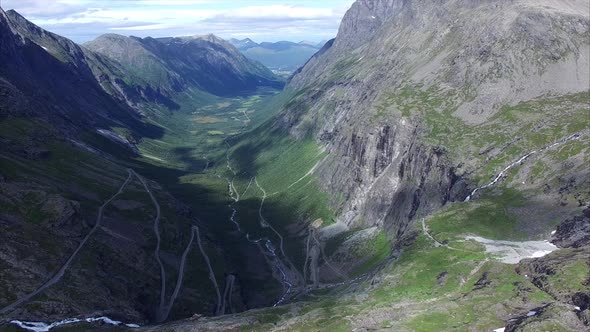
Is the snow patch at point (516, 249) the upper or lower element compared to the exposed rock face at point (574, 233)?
lower

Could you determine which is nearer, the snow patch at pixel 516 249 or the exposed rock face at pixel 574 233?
the exposed rock face at pixel 574 233

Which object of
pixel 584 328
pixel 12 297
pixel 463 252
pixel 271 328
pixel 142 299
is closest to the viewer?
pixel 584 328

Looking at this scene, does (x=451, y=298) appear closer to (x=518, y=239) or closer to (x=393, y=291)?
(x=393, y=291)

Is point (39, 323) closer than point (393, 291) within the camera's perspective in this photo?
Yes

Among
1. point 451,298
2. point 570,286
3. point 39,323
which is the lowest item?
point 39,323

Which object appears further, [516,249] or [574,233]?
[516,249]

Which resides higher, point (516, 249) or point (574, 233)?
point (574, 233)

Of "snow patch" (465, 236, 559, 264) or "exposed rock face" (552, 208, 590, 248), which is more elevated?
"exposed rock face" (552, 208, 590, 248)

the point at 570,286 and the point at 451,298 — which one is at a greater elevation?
the point at 570,286

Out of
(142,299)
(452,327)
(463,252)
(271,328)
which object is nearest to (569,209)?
(463,252)

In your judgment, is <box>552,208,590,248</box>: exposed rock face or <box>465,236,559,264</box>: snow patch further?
<box>465,236,559,264</box>: snow patch

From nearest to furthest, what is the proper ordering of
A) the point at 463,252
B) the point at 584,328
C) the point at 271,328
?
1. the point at 584,328
2. the point at 271,328
3. the point at 463,252
